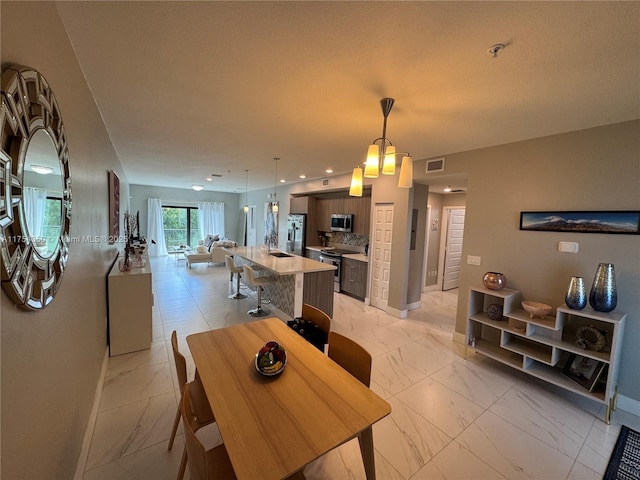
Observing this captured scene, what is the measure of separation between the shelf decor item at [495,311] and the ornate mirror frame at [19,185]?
3.64m

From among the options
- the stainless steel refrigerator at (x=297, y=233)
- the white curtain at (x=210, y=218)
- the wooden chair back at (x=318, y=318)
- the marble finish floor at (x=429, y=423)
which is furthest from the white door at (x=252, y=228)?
the wooden chair back at (x=318, y=318)

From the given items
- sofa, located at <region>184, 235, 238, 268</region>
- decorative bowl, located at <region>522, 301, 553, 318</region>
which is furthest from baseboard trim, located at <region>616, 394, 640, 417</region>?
sofa, located at <region>184, 235, 238, 268</region>

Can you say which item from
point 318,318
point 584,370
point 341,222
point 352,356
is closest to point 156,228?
point 341,222

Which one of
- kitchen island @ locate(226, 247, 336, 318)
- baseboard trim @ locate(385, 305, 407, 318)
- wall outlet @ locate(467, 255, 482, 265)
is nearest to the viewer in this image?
wall outlet @ locate(467, 255, 482, 265)

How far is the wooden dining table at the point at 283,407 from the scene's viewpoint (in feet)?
3.22

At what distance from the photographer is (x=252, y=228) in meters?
9.41

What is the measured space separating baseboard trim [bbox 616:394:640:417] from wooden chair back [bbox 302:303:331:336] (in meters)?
2.72

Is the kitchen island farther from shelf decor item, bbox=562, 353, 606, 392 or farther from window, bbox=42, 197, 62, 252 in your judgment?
shelf decor item, bbox=562, 353, 606, 392

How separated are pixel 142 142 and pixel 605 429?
225 inches

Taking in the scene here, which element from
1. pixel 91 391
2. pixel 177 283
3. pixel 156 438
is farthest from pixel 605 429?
pixel 177 283

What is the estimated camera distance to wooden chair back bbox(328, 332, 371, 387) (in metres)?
1.59

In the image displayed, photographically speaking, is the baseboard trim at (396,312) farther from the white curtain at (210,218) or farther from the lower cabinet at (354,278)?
the white curtain at (210,218)

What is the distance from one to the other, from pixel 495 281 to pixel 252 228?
7938 millimetres

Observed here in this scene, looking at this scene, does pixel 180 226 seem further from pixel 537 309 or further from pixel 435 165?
pixel 537 309
